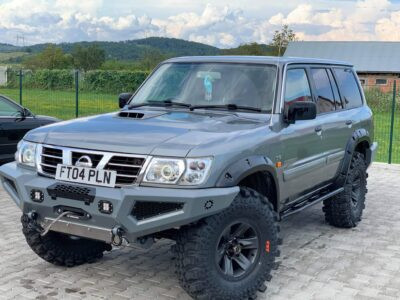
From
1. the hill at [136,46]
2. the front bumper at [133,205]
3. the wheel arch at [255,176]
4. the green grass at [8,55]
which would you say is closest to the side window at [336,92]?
the wheel arch at [255,176]

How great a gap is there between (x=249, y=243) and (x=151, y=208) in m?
0.94

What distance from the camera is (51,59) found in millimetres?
80750

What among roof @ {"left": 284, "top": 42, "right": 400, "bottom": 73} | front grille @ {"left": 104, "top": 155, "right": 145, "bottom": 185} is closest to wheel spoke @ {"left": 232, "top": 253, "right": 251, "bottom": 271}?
front grille @ {"left": 104, "top": 155, "right": 145, "bottom": 185}

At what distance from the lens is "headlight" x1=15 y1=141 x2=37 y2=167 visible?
4293mm

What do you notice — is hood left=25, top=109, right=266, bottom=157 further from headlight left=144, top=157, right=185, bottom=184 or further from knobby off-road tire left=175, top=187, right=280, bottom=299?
knobby off-road tire left=175, top=187, right=280, bottom=299

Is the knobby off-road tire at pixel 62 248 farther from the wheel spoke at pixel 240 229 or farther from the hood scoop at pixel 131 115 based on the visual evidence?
the wheel spoke at pixel 240 229

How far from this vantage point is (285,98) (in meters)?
5.09

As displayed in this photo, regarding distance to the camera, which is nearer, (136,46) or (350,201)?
(350,201)

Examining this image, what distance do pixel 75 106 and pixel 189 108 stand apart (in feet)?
33.6

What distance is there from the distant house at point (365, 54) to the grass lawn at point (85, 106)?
42.8 metres

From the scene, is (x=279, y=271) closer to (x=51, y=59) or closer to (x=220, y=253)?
(x=220, y=253)

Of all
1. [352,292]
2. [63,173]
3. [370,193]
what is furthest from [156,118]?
[370,193]

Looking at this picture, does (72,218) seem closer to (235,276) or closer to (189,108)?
(235,276)

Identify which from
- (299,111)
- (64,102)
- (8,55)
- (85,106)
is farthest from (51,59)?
(299,111)
